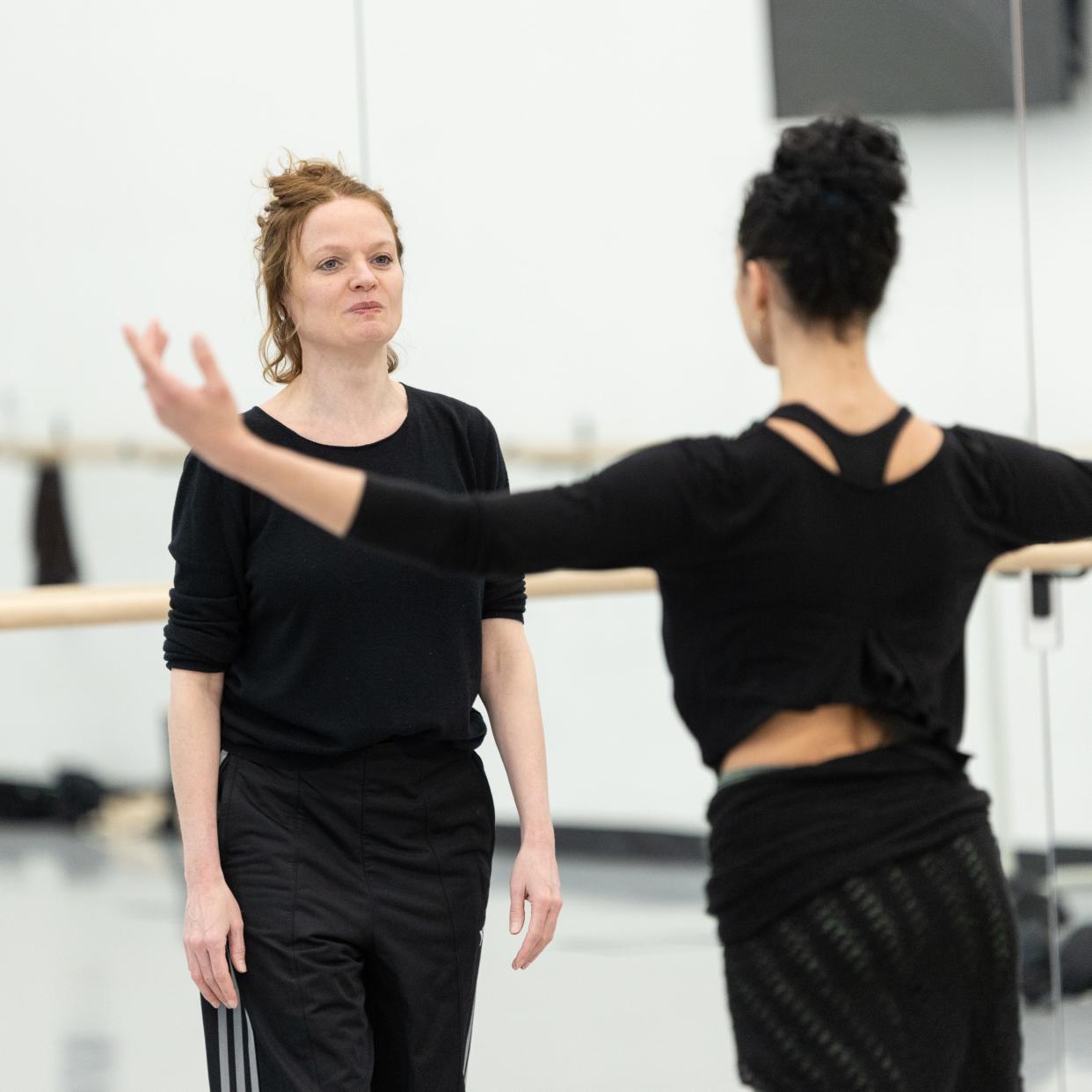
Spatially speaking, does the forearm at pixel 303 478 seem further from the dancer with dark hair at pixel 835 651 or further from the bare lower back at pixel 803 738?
the bare lower back at pixel 803 738

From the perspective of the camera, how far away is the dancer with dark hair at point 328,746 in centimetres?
169

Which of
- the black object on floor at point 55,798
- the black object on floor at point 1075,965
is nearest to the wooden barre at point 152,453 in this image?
the black object on floor at point 55,798

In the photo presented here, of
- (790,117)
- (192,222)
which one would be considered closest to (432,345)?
(192,222)

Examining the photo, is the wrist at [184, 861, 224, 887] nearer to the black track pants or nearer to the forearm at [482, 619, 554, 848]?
the black track pants

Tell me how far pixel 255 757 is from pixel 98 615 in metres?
0.57

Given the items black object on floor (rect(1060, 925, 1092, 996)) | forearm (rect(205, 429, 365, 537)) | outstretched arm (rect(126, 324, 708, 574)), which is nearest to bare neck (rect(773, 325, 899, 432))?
outstretched arm (rect(126, 324, 708, 574))

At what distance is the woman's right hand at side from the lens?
1.67 m

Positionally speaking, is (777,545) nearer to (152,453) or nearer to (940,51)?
(940,51)

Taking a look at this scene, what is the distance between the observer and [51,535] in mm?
4199

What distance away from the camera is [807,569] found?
125 centimetres

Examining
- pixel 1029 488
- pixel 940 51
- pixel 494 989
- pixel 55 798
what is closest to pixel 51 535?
pixel 55 798

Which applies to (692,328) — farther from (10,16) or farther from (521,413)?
(10,16)

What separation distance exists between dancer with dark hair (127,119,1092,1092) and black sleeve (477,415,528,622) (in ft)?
1.77

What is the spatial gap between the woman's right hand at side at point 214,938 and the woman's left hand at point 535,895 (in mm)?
281
